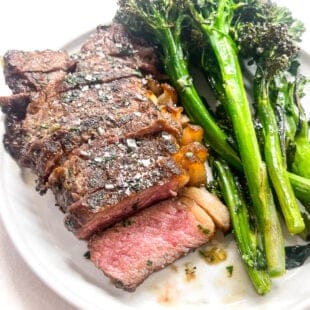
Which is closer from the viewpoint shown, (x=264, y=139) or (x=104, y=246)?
(x=104, y=246)

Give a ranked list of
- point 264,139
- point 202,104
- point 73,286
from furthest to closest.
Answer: point 202,104, point 264,139, point 73,286

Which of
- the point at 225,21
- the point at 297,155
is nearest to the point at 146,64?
the point at 225,21

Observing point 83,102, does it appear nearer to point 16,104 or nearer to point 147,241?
point 16,104

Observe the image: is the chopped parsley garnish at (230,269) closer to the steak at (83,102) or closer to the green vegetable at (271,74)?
the green vegetable at (271,74)

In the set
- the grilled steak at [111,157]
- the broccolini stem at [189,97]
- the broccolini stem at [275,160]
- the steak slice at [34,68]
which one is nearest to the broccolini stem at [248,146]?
the broccolini stem at [275,160]

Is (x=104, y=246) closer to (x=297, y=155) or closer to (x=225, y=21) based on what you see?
(x=297, y=155)

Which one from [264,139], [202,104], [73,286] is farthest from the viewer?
[202,104]

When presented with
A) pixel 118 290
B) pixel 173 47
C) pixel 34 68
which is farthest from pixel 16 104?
pixel 118 290

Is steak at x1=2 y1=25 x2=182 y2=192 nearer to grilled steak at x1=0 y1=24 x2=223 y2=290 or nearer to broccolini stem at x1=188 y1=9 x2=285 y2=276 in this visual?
grilled steak at x1=0 y1=24 x2=223 y2=290
